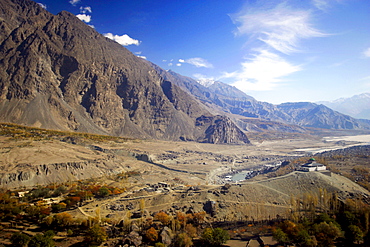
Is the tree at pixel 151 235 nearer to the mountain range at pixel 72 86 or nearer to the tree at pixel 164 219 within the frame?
the tree at pixel 164 219

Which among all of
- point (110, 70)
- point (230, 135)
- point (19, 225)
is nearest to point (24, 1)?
point (110, 70)

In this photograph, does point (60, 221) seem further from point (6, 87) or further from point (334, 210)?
point (6, 87)

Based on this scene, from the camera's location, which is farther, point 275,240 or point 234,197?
point 234,197

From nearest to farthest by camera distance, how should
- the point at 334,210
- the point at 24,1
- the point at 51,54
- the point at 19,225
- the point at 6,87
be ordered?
1. the point at 19,225
2. the point at 334,210
3. the point at 6,87
4. the point at 51,54
5. the point at 24,1

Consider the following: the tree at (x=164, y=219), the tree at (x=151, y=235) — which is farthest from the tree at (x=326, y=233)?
the tree at (x=151, y=235)

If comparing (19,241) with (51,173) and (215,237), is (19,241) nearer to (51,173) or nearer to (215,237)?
(215,237)

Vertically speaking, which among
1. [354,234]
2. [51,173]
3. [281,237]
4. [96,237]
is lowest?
[281,237]

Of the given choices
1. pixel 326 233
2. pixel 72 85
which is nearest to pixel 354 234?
pixel 326 233

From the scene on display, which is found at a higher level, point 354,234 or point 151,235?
point 354,234
